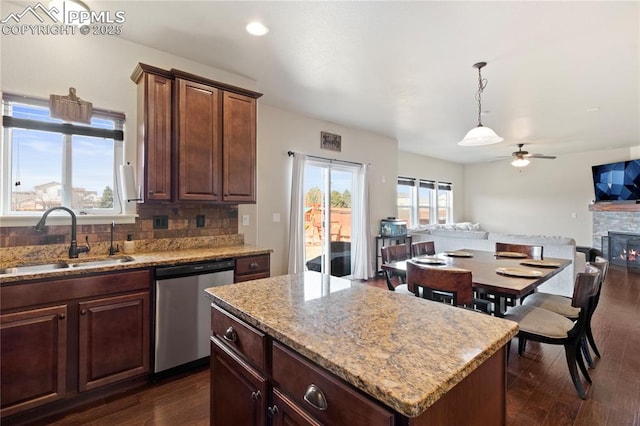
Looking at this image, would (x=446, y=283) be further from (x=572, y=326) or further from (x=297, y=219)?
(x=297, y=219)

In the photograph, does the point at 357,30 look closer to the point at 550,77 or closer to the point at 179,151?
the point at 179,151

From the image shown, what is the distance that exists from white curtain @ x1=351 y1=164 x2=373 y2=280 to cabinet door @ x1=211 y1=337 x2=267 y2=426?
422cm

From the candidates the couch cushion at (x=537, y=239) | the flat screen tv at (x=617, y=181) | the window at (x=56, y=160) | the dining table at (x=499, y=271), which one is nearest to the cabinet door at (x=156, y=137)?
the window at (x=56, y=160)

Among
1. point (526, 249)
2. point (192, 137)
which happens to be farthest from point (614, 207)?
point (192, 137)

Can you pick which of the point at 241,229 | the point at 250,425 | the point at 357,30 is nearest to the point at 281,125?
the point at 241,229

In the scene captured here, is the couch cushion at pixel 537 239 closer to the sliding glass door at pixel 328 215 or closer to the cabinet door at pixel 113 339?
the sliding glass door at pixel 328 215

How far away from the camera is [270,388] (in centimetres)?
105

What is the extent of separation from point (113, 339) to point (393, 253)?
8.10 feet

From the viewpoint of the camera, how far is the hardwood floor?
1.94 meters

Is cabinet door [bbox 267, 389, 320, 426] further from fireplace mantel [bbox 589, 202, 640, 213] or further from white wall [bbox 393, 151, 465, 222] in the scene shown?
fireplace mantel [bbox 589, 202, 640, 213]

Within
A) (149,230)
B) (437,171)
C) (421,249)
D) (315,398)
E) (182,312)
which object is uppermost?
(437,171)

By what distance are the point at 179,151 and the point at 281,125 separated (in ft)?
6.60

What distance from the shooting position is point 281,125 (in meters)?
4.38

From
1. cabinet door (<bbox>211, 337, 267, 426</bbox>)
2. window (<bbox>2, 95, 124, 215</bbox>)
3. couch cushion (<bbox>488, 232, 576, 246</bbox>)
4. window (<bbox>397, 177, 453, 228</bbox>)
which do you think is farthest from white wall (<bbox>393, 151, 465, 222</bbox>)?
cabinet door (<bbox>211, 337, 267, 426</bbox>)
